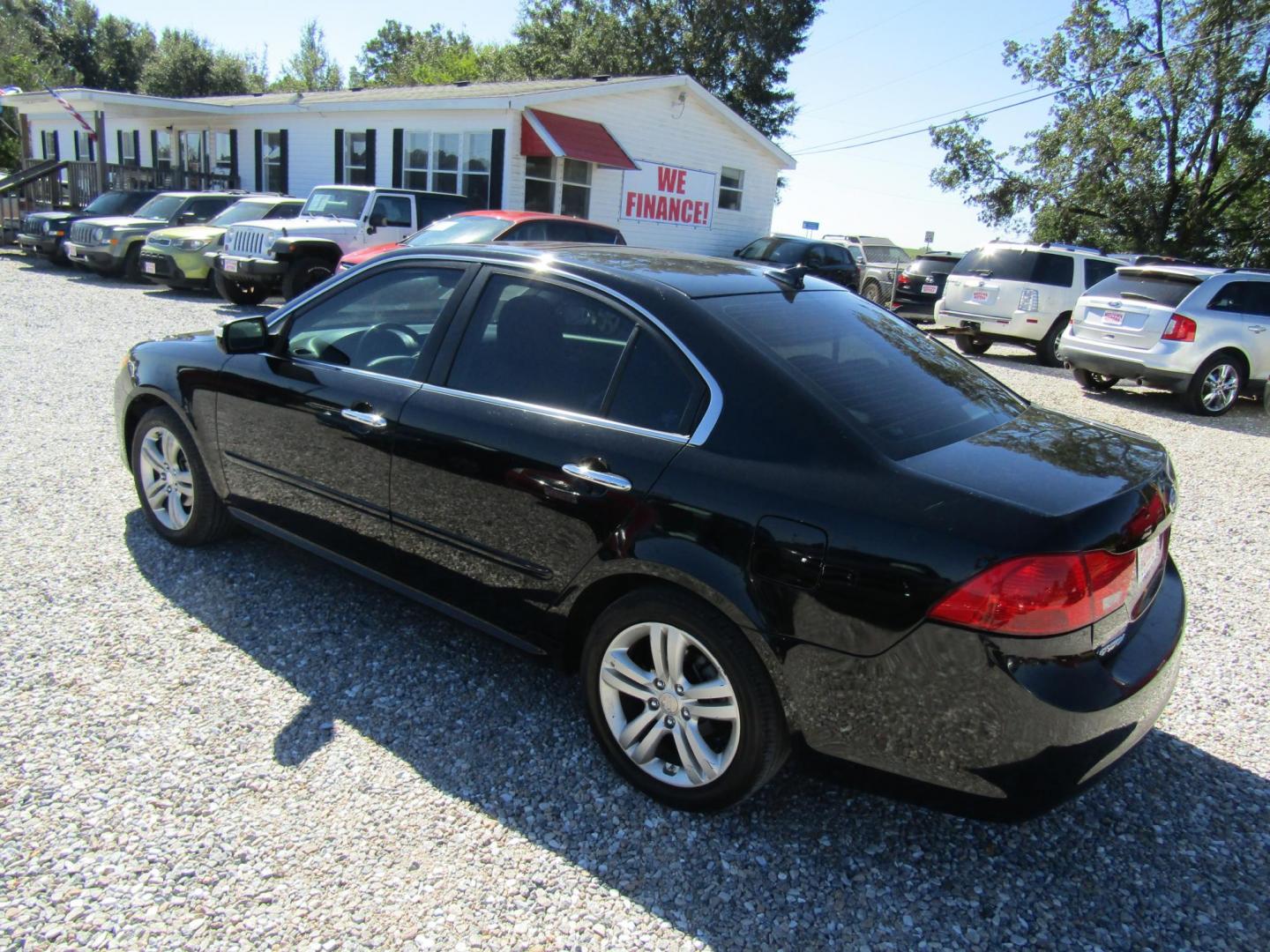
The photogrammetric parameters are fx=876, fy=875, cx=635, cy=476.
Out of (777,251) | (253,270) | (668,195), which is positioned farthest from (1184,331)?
(668,195)

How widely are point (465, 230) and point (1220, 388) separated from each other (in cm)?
921

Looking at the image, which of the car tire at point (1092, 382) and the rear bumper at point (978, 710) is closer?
the rear bumper at point (978, 710)

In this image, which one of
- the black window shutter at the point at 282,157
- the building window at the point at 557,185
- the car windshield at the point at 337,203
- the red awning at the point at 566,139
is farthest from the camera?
the black window shutter at the point at 282,157

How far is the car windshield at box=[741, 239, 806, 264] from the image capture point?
18.7m

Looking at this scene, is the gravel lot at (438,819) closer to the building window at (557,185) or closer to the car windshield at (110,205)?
the car windshield at (110,205)

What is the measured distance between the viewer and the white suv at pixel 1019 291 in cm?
1242

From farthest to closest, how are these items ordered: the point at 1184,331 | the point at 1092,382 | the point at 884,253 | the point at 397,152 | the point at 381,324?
the point at 884,253
the point at 397,152
the point at 1092,382
the point at 1184,331
the point at 381,324

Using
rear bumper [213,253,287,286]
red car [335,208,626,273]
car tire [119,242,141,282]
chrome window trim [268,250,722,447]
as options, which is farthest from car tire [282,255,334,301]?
chrome window trim [268,250,722,447]

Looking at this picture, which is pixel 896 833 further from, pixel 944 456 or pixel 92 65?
pixel 92 65

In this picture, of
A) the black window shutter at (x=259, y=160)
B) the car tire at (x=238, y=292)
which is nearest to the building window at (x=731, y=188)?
the black window shutter at (x=259, y=160)

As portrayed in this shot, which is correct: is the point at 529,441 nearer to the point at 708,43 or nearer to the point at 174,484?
the point at 174,484

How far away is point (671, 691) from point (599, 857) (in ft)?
1.64

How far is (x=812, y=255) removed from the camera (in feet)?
61.3

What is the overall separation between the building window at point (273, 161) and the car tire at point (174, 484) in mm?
20891
